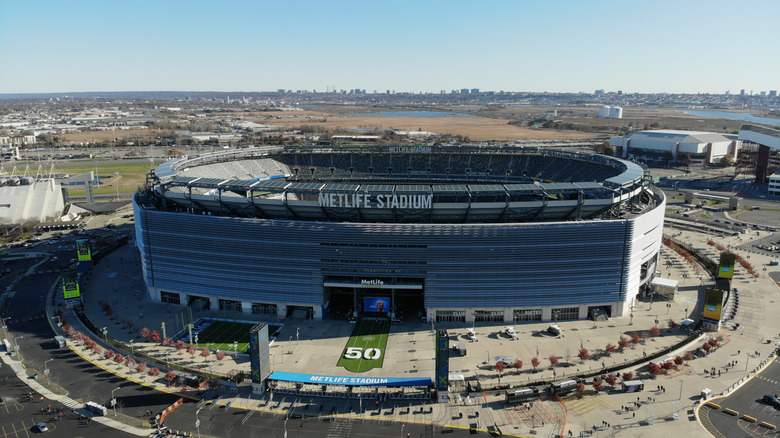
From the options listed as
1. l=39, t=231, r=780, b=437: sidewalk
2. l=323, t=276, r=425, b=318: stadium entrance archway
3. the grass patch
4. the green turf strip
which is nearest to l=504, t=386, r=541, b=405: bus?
l=39, t=231, r=780, b=437: sidewalk

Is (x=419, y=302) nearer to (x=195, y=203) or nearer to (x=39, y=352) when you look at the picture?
(x=195, y=203)

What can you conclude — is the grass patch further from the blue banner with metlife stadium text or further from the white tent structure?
the white tent structure

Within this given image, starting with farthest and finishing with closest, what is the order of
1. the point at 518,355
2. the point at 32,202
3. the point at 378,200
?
the point at 32,202 → the point at 378,200 → the point at 518,355

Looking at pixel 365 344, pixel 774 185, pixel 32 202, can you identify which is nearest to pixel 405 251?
pixel 365 344

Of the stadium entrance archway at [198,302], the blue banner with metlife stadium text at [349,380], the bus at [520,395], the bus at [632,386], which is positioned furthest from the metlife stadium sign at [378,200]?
the bus at [632,386]

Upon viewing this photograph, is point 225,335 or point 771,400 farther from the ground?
point 225,335

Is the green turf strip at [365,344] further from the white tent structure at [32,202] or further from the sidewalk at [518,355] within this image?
the white tent structure at [32,202]

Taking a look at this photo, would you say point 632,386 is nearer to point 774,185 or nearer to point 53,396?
point 53,396
